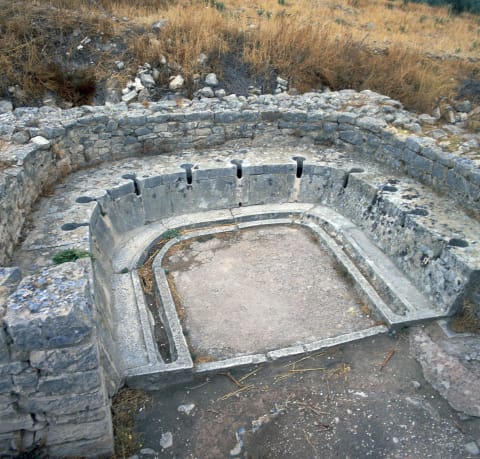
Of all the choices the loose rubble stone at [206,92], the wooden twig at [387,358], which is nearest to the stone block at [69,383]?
the wooden twig at [387,358]

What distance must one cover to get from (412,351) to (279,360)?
161 cm

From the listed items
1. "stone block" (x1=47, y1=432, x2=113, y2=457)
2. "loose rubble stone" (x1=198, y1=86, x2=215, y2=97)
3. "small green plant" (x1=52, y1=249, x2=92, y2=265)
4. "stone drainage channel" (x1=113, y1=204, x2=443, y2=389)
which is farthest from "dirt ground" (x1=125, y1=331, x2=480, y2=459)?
"loose rubble stone" (x1=198, y1=86, x2=215, y2=97)

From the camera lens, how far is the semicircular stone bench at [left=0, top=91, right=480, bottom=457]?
321cm

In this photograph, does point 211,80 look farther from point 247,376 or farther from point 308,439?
point 308,439

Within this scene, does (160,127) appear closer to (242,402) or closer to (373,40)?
(242,402)

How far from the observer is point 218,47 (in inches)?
403

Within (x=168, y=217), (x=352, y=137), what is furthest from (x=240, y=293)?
(x=352, y=137)

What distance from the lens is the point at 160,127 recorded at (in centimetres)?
755

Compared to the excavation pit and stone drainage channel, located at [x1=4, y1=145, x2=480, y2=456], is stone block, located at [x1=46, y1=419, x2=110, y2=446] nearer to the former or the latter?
stone drainage channel, located at [x1=4, y1=145, x2=480, y2=456]

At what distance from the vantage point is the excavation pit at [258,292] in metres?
5.11

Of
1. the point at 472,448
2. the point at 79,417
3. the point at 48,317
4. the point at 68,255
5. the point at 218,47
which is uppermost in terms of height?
the point at 218,47

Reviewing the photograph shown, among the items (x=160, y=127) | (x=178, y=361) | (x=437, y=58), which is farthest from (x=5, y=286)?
(x=437, y=58)

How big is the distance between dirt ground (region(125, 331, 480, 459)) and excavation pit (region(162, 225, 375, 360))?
20.2 inches

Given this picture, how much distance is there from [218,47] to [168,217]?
17.7 ft
